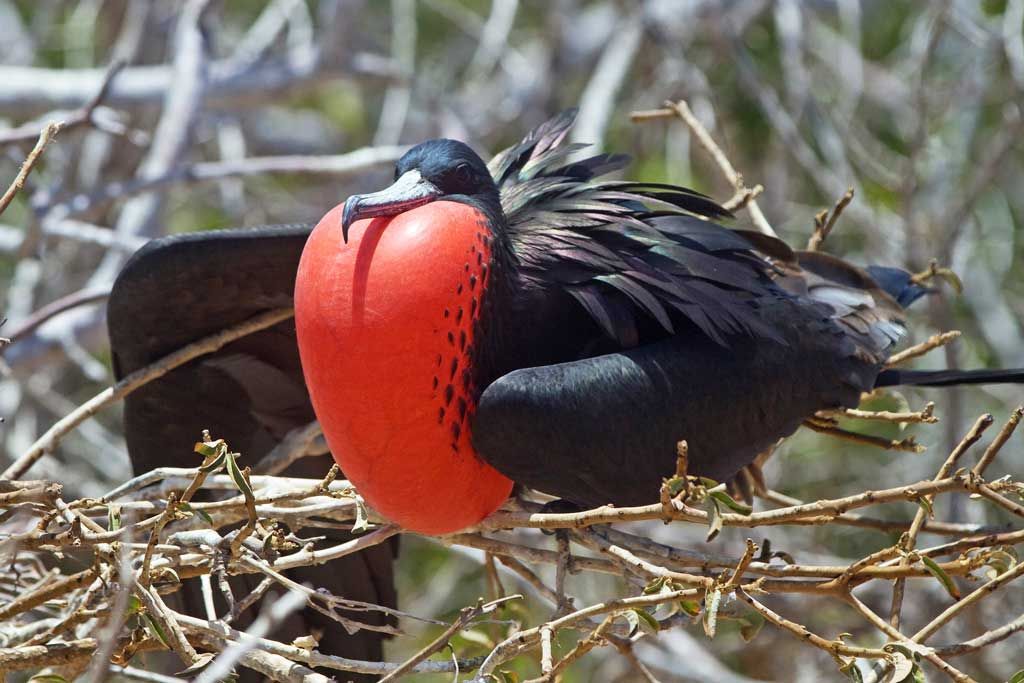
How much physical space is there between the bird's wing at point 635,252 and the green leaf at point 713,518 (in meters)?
0.53

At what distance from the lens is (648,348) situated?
2.21 meters

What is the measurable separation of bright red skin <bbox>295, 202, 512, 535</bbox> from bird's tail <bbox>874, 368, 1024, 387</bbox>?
876mm

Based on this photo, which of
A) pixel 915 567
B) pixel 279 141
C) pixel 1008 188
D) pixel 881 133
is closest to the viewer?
pixel 915 567

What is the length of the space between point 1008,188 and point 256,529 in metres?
3.76

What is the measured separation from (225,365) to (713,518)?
4.72 feet

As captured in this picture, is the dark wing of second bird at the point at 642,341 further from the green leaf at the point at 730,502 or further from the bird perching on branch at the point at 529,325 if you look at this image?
the green leaf at the point at 730,502

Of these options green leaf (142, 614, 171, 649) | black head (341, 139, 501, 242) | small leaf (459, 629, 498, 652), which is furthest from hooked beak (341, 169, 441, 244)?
small leaf (459, 629, 498, 652)

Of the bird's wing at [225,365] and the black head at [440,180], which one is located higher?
the black head at [440,180]

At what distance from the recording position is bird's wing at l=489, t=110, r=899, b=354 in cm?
223

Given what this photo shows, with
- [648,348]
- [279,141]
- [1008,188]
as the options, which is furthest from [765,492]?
[279,141]

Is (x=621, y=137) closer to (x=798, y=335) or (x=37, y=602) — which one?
(x=798, y=335)

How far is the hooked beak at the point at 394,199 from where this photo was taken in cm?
201

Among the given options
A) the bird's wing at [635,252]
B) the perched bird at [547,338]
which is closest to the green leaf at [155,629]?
the perched bird at [547,338]

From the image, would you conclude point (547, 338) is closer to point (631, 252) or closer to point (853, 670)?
point (631, 252)
